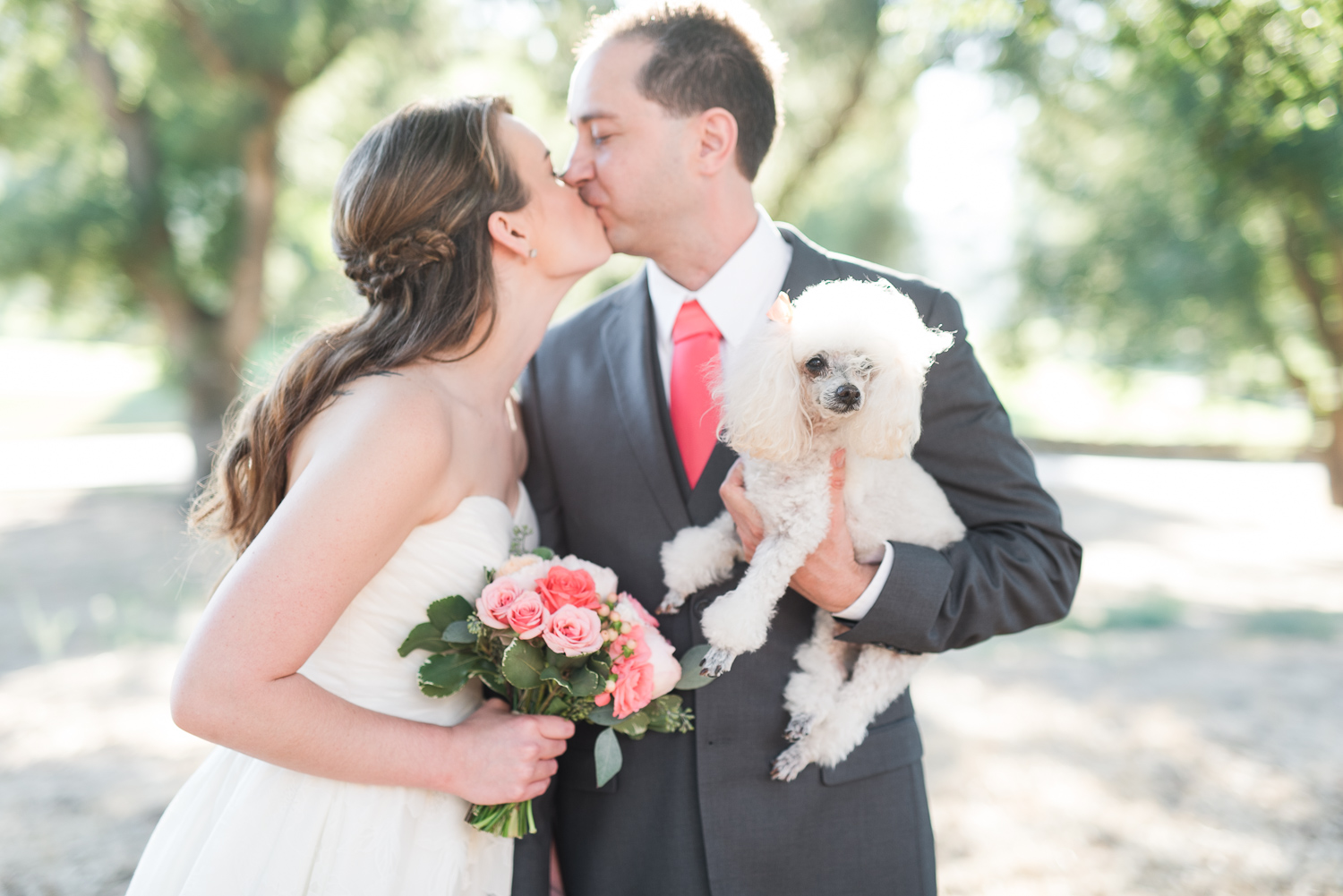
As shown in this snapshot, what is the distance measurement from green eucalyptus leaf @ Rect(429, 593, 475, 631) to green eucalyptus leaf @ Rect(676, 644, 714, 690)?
19.0 inches

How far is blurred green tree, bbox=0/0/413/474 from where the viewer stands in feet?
31.1

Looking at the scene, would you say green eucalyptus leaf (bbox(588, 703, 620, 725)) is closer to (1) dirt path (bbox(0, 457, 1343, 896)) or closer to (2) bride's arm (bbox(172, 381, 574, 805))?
(2) bride's arm (bbox(172, 381, 574, 805))

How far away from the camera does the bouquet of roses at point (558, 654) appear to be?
1.64 meters

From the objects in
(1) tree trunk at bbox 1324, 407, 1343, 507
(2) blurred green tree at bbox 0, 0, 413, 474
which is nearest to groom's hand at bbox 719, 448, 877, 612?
(2) blurred green tree at bbox 0, 0, 413, 474

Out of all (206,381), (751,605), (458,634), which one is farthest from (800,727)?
(206,381)

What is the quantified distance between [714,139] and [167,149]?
11.1 metres

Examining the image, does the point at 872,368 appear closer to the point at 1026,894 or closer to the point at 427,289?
the point at 427,289

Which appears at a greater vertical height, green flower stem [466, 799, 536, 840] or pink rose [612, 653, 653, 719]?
pink rose [612, 653, 653, 719]

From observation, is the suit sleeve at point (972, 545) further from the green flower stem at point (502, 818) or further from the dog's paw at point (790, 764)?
the green flower stem at point (502, 818)

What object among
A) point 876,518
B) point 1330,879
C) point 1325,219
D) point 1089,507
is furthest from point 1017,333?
point 876,518

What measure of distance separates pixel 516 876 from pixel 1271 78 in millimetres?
3373

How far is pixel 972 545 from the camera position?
2.01 metres

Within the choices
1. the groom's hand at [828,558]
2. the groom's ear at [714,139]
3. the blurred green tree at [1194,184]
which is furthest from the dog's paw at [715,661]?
the blurred green tree at [1194,184]

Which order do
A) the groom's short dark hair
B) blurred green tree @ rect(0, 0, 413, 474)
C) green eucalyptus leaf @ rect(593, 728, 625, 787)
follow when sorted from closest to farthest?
green eucalyptus leaf @ rect(593, 728, 625, 787)
the groom's short dark hair
blurred green tree @ rect(0, 0, 413, 474)
